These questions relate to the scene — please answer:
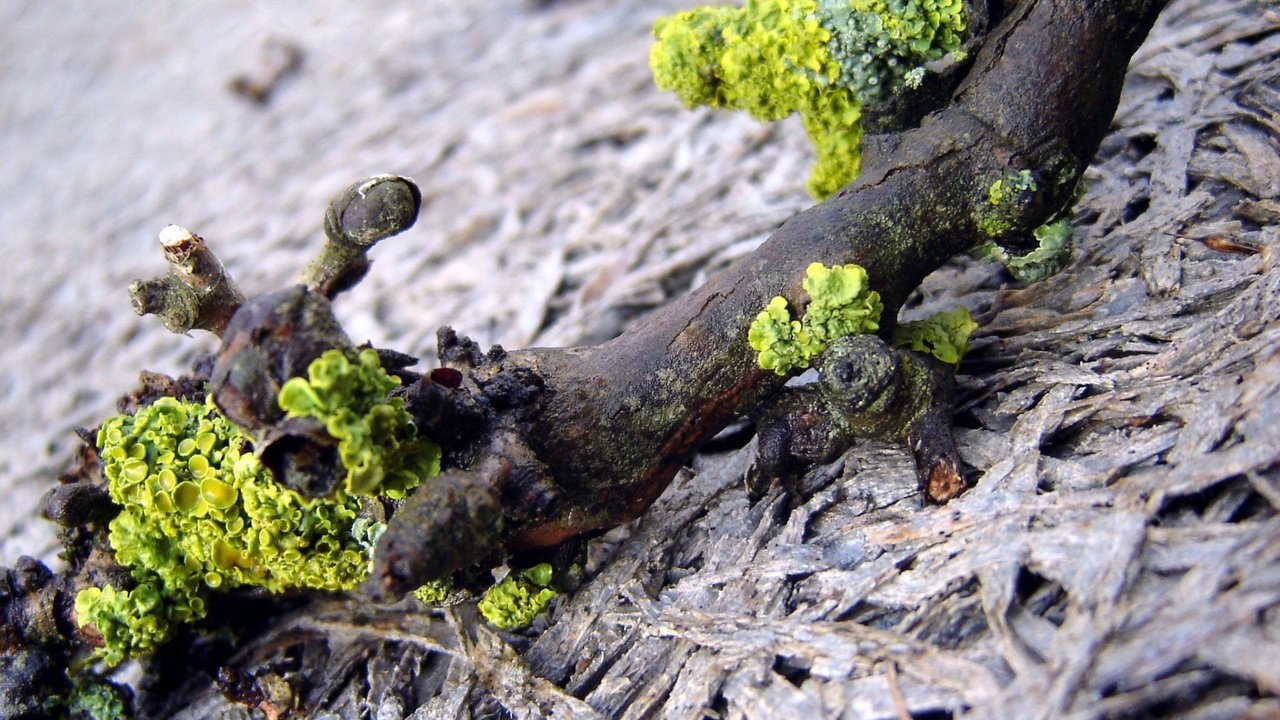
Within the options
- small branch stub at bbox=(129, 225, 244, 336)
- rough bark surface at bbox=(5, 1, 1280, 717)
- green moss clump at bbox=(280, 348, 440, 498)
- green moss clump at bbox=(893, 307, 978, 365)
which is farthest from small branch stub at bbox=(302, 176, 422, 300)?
green moss clump at bbox=(893, 307, 978, 365)

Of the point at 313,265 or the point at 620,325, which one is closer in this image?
the point at 313,265

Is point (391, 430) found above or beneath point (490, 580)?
above

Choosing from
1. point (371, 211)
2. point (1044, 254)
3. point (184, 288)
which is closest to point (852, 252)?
point (1044, 254)

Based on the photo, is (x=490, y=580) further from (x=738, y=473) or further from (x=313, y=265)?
(x=313, y=265)

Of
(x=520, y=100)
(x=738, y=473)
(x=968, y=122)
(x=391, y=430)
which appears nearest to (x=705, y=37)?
(x=968, y=122)

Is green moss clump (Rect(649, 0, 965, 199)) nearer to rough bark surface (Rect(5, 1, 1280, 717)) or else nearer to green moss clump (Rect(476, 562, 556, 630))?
rough bark surface (Rect(5, 1, 1280, 717))

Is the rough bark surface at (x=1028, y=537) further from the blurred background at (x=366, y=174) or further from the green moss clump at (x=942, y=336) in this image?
the blurred background at (x=366, y=174)

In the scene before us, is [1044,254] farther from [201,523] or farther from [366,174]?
[366,174]
